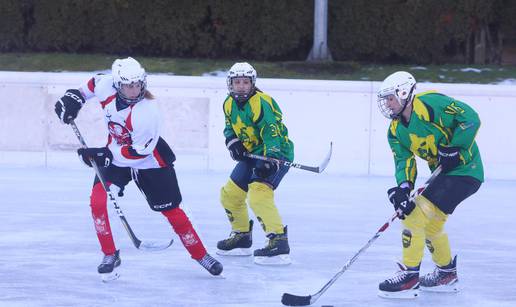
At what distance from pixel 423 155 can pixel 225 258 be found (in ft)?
3.79

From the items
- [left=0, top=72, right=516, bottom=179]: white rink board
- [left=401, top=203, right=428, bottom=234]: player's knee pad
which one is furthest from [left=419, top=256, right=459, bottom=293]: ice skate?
[left=0, top=72, right=516, bottom=179]: white rink board

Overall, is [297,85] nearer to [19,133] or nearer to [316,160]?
[316,160]

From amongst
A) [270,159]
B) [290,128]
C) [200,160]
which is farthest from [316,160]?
[270,159]

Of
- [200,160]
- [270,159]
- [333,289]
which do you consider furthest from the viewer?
[200,160]

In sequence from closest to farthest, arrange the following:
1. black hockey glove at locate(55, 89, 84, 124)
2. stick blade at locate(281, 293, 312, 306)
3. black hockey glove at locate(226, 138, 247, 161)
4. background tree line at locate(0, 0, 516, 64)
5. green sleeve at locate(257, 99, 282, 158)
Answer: stick blade at locate(281, 293, 312, 306) < black hockey glove at locate(55, 89, 84, 124) < green sleeve at locate(257, 99, 282, 158) < black hockey glove at locate(226, 138, 247, 161) < background tree line at locate(0, 0, 516, 64)

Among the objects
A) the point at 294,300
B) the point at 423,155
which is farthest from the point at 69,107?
the point at 423,155

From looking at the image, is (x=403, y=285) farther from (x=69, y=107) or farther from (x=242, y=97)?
(x=69, y=107)

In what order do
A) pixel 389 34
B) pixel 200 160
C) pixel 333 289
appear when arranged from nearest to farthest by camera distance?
1. pixel 333 289
2. pixel 200 160
3. pixel 389 34

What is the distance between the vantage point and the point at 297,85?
7.14 meters

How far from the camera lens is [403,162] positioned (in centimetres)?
398

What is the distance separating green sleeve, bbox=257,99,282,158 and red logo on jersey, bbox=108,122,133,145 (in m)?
0.68

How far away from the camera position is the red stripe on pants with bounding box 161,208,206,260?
162 inches

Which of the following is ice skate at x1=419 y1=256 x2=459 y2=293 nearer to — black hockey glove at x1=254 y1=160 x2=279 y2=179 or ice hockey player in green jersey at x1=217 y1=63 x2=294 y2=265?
ice hockey player in green jersey at x1=217 y1=63 x2=294 y2=265

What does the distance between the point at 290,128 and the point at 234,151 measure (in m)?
2.57
